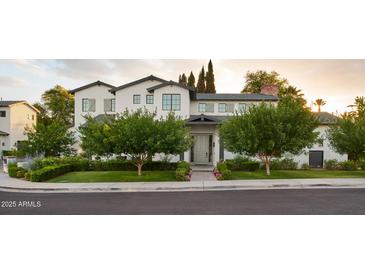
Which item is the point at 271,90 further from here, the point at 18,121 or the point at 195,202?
the point at 18,121

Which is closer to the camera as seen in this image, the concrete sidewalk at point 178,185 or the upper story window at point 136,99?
the concrete sidewalk at point 178,185

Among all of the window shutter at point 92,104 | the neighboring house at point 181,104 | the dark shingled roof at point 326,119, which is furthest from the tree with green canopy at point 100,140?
the dark shingled roof at point 326,119

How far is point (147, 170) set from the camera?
1916 centimetres

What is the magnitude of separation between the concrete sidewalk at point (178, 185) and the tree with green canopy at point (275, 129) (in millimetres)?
2483

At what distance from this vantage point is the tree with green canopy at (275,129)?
1593cm

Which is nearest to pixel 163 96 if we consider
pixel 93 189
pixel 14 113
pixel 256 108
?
pixel 256 108

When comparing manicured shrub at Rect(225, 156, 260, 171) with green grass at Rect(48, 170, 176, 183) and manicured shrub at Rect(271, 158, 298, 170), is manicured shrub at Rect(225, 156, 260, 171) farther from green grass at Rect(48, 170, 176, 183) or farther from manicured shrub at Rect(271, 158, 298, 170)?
green grass at Rect(48, 170, 176, 183)

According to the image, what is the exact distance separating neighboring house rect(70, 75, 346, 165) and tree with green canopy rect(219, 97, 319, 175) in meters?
4.60

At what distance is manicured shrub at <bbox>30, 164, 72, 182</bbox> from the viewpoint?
15.2 meters

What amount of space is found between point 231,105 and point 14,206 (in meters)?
19.7

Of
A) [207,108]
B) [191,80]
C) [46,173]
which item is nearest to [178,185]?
[46,173]

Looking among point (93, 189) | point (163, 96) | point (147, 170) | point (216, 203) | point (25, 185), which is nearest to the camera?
point (216, 203)

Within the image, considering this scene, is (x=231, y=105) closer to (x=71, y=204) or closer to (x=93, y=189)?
(x=93, y=189)

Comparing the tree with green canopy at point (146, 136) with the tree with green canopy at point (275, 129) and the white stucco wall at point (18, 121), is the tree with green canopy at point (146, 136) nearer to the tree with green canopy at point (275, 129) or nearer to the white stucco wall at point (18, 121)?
the tree with green canopy at point (275, 129)
